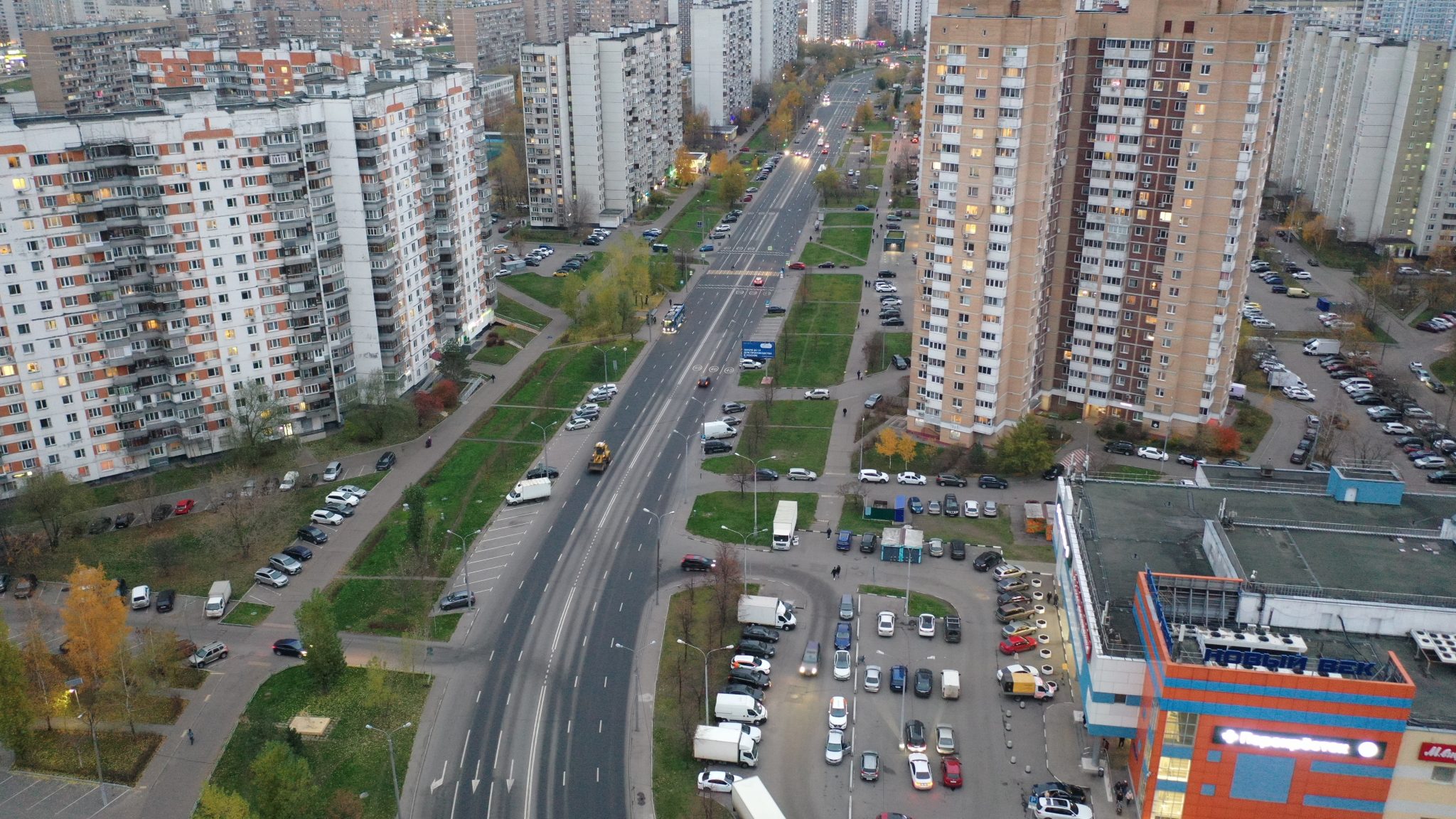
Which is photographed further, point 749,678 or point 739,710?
point 749,678

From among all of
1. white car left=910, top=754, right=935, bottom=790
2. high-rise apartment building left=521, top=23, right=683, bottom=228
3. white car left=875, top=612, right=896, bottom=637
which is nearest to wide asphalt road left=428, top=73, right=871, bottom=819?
white car left=910, top=754, right=935, bottom=790

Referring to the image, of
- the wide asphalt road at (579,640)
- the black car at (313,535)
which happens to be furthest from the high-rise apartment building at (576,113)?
the black car at (313,535)

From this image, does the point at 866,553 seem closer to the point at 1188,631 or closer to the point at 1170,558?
the point at 1170,558

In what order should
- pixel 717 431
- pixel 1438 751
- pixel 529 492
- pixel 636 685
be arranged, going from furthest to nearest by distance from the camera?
pixel 717 431, pixel 529 492, pixel 636 685, pixel 1438 751

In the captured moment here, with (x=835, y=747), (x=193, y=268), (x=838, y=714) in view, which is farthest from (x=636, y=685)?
(x=193, y=268)

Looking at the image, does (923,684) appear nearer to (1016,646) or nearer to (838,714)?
(838,714)

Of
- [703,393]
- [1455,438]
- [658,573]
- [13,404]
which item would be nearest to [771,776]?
[658,573]

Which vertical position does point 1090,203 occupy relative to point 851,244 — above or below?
above
